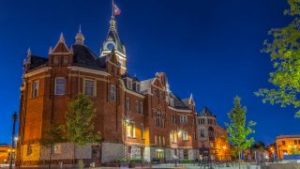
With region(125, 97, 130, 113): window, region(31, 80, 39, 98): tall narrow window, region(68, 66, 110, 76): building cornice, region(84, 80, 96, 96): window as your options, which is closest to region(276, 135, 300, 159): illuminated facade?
region(125, 97, 130, 113): window

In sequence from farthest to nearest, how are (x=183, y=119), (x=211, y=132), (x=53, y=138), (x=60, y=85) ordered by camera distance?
(x=211, y=132), (x=183, y=119), (x=60, y=85), (x=53, y=138)

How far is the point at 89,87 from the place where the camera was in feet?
161

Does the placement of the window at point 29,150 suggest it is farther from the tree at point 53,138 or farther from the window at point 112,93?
the window at point 112,93

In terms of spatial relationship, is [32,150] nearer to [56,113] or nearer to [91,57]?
[56,113]

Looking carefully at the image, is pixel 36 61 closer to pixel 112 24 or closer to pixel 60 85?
pixel 60 85

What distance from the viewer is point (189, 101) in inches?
3408

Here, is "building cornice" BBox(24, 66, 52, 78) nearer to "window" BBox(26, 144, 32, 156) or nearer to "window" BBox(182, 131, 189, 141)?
"window" BBox(26, 144, 32, 156)

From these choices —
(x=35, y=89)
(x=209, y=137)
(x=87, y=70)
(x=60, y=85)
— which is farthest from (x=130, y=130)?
(x=209, y=137)

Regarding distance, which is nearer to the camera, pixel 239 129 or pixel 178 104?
pixel 239 129

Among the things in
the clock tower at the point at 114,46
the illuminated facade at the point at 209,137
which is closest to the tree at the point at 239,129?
the clock tower at the point at 114,46

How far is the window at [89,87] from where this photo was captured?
48656 mm

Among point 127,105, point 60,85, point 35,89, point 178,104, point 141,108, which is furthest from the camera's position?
point 178,104

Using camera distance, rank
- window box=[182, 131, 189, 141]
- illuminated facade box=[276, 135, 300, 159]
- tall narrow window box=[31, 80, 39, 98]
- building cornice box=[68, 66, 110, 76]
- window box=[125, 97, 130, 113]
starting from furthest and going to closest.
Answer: illuminated facade box=[276, 135, 300, 159] → window box=[182, 131, 189, 141] → window box=[125, 97, 130, 113] → tall narrow window box=[31, 80, 39, 98] → building cornice box=[68, 66, 110, 76]

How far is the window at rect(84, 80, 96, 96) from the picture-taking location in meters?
48.7
